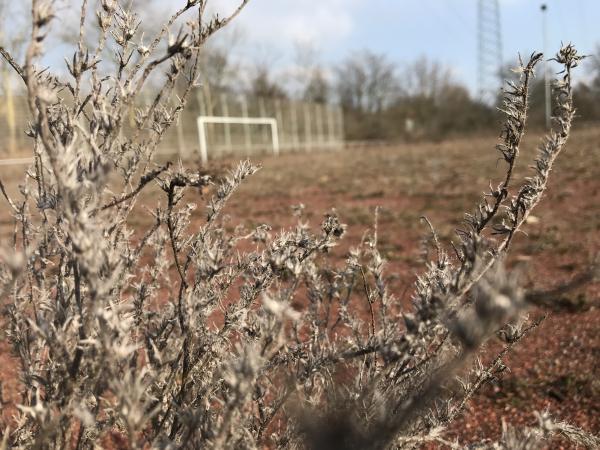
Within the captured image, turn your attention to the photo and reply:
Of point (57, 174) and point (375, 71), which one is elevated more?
point (375, 71)

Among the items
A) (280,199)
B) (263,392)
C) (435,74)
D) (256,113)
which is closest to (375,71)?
(435,74)

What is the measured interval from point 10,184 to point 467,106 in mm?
29013

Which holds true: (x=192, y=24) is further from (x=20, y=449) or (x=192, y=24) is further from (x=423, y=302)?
(x=20, y=449)

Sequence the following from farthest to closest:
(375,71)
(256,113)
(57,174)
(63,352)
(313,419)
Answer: (375,71)
(256,113)
(63,352)
(57,174)
(313,419)

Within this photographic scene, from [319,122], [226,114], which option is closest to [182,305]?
[226,114]

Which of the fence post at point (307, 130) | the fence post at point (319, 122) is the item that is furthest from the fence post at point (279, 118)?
the fence post at point (319, 122)

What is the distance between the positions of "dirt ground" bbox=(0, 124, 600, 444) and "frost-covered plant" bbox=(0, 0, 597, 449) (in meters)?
0.17

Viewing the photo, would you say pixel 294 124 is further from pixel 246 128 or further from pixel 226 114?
pixel 226 114

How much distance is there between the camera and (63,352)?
3.60ft

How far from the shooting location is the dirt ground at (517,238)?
2869mm

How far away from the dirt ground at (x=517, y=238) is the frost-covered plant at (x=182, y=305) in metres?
0.17

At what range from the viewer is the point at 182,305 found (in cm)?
131

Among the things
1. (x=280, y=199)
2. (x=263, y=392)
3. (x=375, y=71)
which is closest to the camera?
(x=263, y=392)

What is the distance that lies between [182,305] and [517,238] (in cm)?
596
